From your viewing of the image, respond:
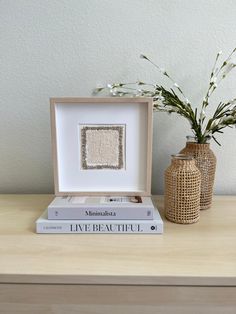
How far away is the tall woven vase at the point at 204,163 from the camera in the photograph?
0.77 metres

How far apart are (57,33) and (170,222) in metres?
0.66

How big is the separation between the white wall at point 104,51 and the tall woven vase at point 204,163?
0.15 metres

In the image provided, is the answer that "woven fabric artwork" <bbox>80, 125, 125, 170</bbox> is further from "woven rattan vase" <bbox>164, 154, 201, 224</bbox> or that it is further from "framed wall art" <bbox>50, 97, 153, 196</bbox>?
"woven rattan vase" <bbox>164, 154, 201, 224</bbox>

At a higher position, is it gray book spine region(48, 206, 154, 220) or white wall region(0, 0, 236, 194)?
white wall region(0, 0, 236, 194)

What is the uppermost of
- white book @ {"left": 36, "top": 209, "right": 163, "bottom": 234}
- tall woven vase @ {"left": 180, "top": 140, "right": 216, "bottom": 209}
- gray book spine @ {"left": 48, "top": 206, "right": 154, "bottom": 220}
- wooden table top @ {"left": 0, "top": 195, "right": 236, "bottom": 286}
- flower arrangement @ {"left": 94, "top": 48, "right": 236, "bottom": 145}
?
flower arrangement @ {"left": 94, "top": 48, "right": 236, "bottom": 145}

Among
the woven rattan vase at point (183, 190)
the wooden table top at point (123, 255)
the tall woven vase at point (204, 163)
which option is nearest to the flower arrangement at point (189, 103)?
the tall woven vase at point (204, 163)

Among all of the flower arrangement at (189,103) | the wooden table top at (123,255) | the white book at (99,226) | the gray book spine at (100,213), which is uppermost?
the flower arrangement at (189,103)

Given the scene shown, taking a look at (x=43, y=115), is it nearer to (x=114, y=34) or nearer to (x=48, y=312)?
(x=114, y=34)

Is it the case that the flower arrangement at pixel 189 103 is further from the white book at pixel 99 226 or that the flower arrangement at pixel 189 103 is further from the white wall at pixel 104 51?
the white book at pixel 99 226

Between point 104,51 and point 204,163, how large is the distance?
0.46 meters

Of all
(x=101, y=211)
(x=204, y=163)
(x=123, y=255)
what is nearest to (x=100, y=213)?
(x=101, y=211)

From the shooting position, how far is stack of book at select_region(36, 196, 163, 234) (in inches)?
25.6

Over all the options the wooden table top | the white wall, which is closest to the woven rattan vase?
the wooden table top

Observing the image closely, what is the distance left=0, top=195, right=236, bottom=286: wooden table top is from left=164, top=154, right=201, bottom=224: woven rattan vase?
1.1 inches
